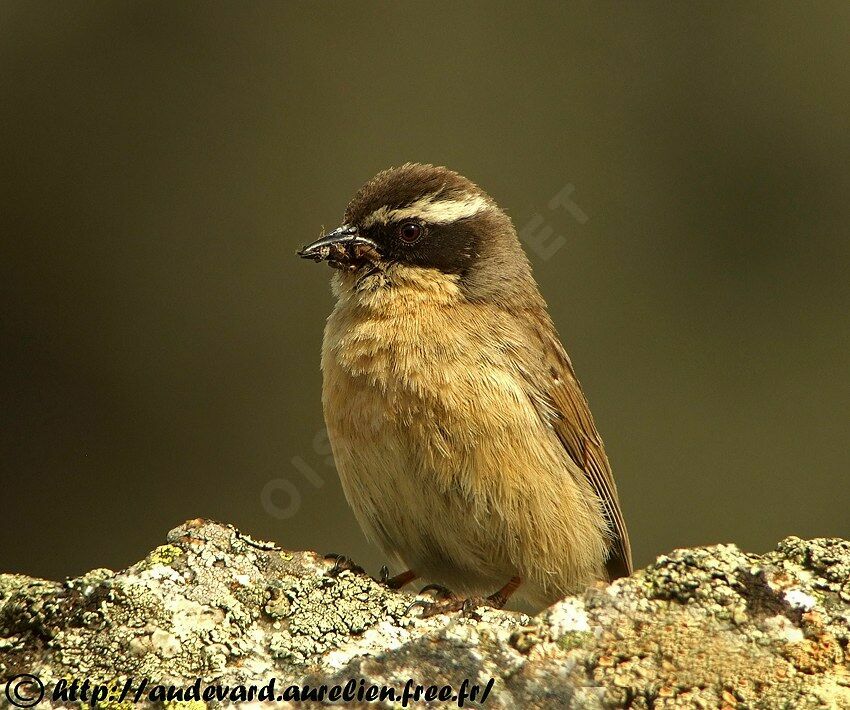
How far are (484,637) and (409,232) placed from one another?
9.46ft

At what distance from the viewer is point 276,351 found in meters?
10.4

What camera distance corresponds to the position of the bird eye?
21.5 feet

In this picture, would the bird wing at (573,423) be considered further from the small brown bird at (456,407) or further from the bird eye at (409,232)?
the bird eye at (409,232)

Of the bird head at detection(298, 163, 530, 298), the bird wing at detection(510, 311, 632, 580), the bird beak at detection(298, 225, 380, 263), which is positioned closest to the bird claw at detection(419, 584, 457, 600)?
the bird wing at detection(510, 311, 632, 580)

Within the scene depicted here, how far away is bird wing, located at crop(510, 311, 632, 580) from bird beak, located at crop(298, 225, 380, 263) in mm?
1026

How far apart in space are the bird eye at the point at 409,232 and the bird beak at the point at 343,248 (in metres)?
0.16

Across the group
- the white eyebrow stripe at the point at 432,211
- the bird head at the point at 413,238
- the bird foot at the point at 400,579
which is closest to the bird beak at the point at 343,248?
the bird head at the point at 413,238

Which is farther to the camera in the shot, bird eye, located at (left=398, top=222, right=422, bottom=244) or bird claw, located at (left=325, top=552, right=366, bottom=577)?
bird eye, located at (left=398, top=222, right=422, bottom=244)

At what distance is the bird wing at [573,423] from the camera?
259 inches

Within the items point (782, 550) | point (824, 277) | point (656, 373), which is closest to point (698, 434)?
point (656, 373)

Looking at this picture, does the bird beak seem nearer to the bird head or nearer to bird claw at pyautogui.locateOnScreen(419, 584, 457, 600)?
the bird head

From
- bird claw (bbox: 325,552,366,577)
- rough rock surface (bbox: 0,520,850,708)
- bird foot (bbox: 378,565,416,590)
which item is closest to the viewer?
rough rock surface (bbox: 0,520,850,708)

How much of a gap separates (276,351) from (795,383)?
4716 mm

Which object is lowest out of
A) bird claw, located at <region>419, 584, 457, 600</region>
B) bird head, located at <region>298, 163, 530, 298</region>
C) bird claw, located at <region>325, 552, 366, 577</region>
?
bird claw, located at <region>419, 584, 457, 600</region>
